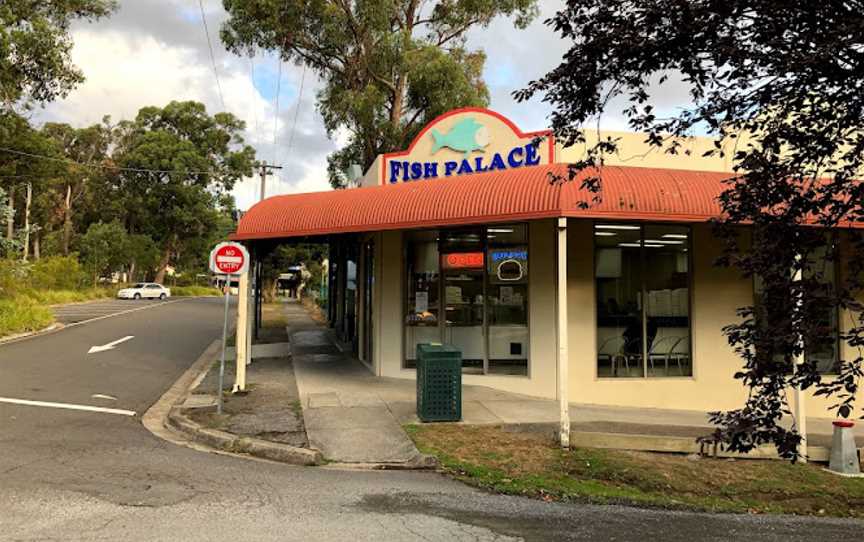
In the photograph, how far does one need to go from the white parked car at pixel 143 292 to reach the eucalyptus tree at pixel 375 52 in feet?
97.7

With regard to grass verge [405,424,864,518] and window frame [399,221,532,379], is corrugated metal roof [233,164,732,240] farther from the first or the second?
grass verge [405,424,864,518]

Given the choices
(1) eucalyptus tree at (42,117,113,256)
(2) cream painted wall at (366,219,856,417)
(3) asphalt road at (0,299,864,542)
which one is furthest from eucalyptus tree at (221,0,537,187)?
(1) eucalyptus tree at (42,117,113,256)

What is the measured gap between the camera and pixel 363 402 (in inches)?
401

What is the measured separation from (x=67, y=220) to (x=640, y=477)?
6328 cm

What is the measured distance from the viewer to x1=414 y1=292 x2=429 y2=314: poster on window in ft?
41.1

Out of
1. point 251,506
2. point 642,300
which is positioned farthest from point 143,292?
point 251,506

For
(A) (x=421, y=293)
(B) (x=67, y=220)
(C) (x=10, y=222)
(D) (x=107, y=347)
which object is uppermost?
Result: (B) (x=67, y=220)

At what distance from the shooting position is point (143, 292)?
50.3 m

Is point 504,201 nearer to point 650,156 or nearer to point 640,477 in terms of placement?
point 650,156

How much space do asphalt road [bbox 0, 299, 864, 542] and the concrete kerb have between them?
0.83ft

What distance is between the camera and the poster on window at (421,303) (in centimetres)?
1252

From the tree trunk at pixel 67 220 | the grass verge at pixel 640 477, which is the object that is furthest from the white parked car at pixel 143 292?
the grass verge at pixel 640 477

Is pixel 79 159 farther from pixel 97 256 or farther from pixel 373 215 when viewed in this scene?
pixel 373 215

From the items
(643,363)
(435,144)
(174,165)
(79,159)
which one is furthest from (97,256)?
(643,363)
